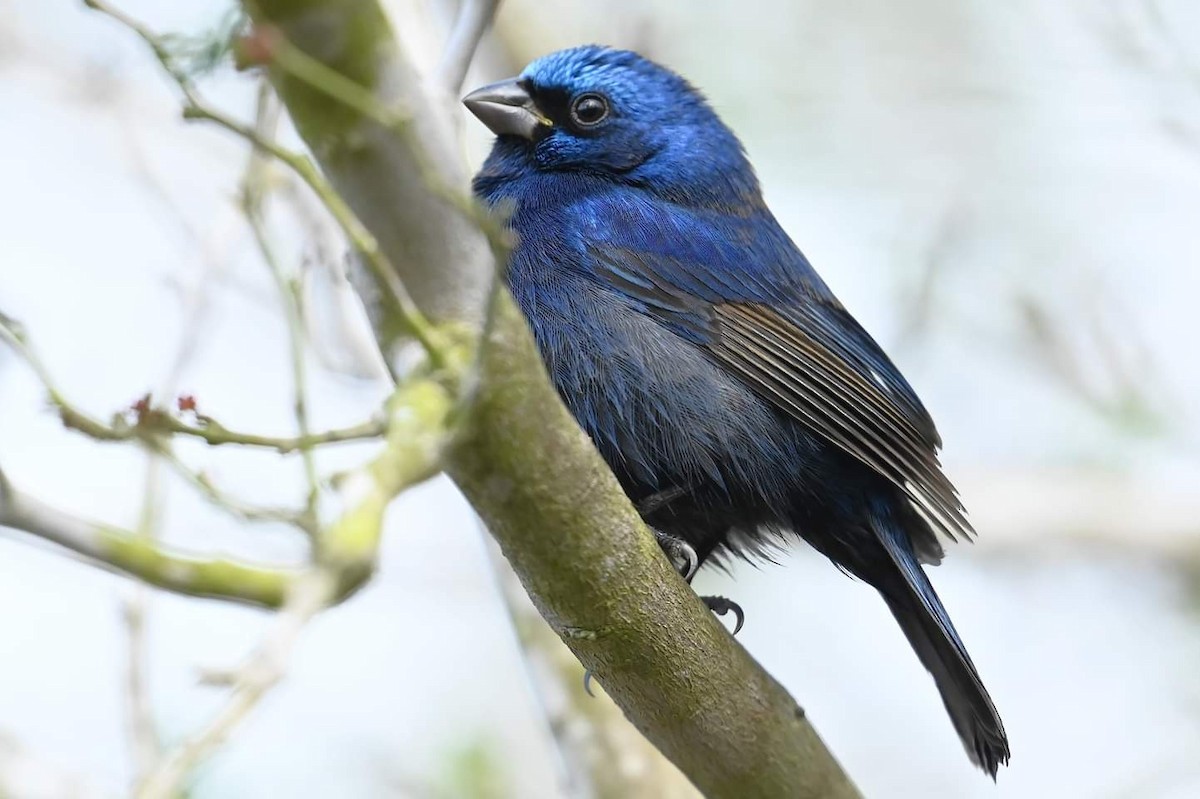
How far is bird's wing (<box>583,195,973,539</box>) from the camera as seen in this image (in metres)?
3.94

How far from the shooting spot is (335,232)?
5.48m

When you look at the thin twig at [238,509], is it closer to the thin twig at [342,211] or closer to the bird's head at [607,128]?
the thin twig at [342,211]

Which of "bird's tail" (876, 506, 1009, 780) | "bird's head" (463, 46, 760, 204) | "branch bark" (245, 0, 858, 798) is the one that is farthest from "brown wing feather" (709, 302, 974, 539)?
"branch bark" (245, 0, 858, 798)

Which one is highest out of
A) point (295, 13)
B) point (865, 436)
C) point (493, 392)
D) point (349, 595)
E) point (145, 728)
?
point (865, 436)

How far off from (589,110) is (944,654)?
75.8 inches

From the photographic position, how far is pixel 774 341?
13.2ft

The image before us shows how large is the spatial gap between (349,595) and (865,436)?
229 centimetres

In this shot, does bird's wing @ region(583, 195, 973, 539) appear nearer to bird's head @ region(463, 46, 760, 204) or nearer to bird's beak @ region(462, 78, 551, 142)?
bird's head @ region(463, 46, 760, 204)

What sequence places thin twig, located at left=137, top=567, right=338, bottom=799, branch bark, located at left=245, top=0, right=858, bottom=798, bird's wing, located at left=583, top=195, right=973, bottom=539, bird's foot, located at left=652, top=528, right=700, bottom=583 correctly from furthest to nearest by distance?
bird's wing, located at left=583, top=195, right=973, bottom=539
bird's foot, located at left=652, top=528, right=700, bottom=583
branch bark, located at left=245, top=0, right=858, bottom=798
thin twig, located at left=137, top=567, right=338, bottom=799

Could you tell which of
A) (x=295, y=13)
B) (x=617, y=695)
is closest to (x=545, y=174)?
(x=617, y=695)

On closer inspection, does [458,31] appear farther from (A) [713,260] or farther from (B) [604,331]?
(A) [713,260]

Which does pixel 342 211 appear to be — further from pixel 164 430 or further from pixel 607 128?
pixel 607 128

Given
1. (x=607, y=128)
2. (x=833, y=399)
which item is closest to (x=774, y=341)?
(x=833, y=399)

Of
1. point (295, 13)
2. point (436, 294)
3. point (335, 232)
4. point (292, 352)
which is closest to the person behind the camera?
point (295, 13)
